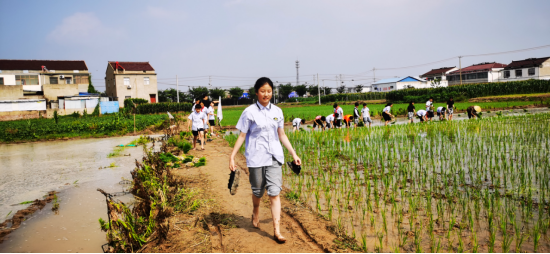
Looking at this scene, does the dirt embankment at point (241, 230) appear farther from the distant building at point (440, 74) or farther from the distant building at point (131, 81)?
the distant building at point (440, 74)

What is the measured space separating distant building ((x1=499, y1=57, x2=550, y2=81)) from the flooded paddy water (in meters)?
55.0

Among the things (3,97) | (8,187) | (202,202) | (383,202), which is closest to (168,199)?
(202,202)

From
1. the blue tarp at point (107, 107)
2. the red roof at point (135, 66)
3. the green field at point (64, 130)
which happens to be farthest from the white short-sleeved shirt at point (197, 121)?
the red roof at point (135, 66)

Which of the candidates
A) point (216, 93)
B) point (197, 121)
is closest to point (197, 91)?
point (216, 93)

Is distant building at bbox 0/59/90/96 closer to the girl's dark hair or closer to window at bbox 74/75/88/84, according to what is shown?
window at bbox 74/75/88/84

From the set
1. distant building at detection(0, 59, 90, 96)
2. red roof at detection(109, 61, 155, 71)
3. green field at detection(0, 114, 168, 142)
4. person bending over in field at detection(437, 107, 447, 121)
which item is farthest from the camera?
red roof at detection(109, 61, 155, 71)

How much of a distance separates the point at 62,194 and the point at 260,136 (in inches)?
181

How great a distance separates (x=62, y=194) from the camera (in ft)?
20.2

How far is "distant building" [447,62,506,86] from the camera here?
2126 inches

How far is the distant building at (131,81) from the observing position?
150ft

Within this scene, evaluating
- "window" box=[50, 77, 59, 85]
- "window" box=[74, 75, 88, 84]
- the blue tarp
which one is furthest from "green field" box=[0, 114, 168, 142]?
"window" box=[74, 75, 88, 84]

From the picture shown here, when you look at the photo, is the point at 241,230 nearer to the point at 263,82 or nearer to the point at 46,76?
the point at 263,82

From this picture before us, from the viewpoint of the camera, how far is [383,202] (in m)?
4.63

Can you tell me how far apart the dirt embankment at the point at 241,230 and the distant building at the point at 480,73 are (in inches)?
2350
